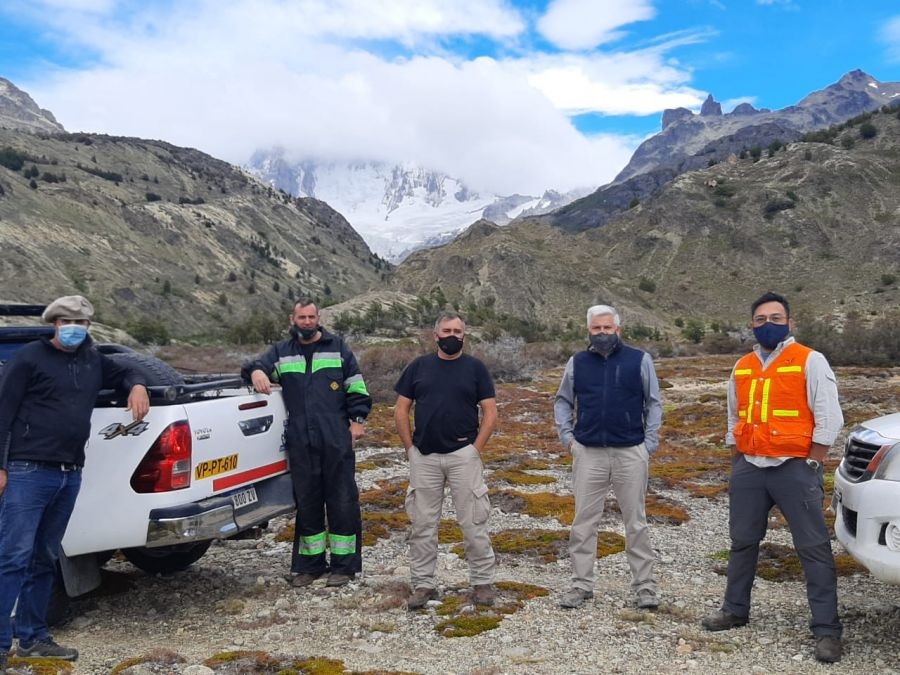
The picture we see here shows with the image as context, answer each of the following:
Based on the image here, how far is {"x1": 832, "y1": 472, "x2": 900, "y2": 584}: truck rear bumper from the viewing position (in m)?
4.42

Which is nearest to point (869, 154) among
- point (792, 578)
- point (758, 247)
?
point (758, 247)

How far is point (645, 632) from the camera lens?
17.4ft

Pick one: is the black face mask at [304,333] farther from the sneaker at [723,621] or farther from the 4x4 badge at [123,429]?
the sneaker at [723,621]

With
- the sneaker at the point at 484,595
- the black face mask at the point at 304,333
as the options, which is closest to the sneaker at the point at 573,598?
the sneaker at the point at 484,595

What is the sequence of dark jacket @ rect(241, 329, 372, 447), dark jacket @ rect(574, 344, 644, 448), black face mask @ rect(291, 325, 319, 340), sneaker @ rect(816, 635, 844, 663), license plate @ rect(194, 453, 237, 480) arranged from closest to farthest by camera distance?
sneaker @ rect(816, 635, 844, 663)
license plate @ rect(194, 453, 237, 480)
dark jacket @ rect(574, 344, 644, 448)
dark jacket @ rect(241, 329, 372, 447)
black face mask @ rect(291, 325, 319, 340)

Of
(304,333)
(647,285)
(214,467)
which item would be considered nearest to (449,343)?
(304,333)

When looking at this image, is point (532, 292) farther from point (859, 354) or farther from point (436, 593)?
point (436, 593)

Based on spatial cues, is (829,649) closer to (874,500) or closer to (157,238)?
(874,500)

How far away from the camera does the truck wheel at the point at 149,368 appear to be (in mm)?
5824

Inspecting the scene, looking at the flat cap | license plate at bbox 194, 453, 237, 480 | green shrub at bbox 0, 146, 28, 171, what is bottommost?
license plate at bbox 194, 453, 237, 480

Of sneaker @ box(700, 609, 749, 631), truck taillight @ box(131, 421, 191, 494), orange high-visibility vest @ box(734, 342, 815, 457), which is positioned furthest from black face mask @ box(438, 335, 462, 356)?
sneaker @ box(700, 609, 749, 631)

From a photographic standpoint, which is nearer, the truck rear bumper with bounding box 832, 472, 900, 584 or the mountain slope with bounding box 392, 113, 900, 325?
the truck rear bumper with bounding box 832, 472, 900, 584

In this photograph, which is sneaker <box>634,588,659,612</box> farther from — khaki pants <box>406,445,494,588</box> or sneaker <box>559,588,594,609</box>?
khaki pants <box>406,445,494,588</box>

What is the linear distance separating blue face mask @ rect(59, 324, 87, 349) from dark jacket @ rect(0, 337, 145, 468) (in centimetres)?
8
